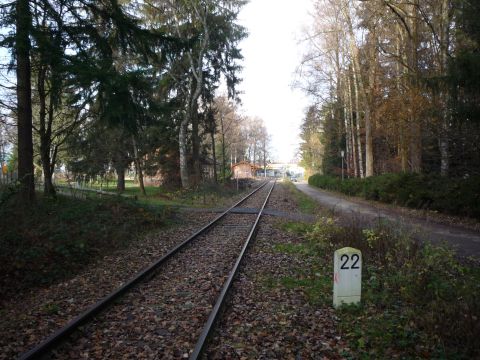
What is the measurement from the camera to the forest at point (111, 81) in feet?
31.6

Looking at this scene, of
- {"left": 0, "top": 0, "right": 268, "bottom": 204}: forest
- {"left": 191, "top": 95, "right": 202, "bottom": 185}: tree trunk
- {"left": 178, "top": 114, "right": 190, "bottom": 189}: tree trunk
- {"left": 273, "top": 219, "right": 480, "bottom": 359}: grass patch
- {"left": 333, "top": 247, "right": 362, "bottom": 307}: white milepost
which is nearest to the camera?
{"left": 273, "top": 219, "right": 480, "bottom": 359}: grass patch

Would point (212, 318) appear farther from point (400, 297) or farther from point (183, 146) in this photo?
point (183, 146)

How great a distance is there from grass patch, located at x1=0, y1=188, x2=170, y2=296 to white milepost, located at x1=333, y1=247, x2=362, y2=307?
17.1 ft

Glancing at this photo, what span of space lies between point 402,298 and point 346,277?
1088 millimetres

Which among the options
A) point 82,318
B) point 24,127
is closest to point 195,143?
point 24,127

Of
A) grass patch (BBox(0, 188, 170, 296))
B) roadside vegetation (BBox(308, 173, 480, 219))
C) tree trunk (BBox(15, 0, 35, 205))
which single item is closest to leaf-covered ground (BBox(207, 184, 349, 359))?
grass patch (BBox(0, 188, 170, 296))

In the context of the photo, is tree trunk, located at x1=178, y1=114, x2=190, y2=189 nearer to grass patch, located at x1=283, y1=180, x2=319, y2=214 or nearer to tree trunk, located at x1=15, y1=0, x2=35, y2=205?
grass patch, located at x1=283, y1=180, x2=319, y2=214

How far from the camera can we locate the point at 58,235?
28.2 ft

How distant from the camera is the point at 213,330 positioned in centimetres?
477

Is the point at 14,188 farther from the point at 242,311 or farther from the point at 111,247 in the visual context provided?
the point at 242,311

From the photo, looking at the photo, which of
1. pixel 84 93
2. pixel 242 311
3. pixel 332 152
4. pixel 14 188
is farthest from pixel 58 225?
pixel 332 152

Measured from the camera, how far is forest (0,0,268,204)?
9641mm

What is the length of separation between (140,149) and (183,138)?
16.0 feet

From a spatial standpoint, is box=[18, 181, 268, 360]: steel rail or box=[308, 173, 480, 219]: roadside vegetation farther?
box=[308, 173, 480, 219]: roadside vegetation
